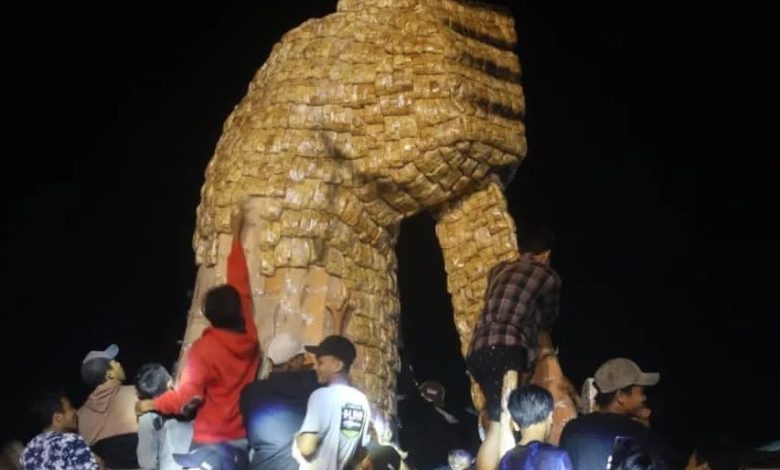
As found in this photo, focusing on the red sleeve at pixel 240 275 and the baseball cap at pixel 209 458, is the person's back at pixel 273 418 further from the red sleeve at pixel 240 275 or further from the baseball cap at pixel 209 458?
the red sleeve at pixel 240 275

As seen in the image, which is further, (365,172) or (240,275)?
(365,172)

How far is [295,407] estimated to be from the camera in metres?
8.18

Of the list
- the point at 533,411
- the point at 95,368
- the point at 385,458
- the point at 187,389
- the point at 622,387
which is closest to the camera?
the point at 533,411

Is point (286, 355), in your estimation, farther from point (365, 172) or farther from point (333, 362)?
→ point (365, 172)

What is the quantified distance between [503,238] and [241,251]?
1.68 metres

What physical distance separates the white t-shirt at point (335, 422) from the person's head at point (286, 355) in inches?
19.1

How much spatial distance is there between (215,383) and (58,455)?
5.02 ft

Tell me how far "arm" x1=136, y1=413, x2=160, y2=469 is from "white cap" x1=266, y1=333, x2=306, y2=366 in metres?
0.90

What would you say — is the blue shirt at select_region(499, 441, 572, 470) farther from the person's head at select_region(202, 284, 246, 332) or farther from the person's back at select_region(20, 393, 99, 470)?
the person's head at select_region(202, 284, 246, 332)

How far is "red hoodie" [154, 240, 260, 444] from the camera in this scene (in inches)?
336

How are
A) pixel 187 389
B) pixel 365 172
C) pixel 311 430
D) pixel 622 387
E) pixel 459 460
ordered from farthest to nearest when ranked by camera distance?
pixel 459 460
pixel 365 172
pixel 187 389
pixel 311 430
pixel 622 387

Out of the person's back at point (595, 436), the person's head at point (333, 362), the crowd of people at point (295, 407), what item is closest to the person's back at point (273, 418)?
the crowd of people at point (295, 407)

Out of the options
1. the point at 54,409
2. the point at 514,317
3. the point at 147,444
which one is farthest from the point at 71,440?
the point at 514,317

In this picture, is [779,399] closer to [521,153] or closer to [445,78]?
[521,153]
